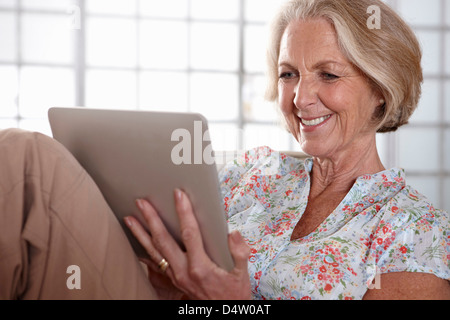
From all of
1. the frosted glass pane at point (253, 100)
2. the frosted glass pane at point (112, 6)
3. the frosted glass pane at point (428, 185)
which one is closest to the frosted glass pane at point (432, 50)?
the frosted glass pane at point (428, 185)

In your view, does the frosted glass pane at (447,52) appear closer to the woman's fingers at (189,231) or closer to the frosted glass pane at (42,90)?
the frosted glass pane at (42,90)

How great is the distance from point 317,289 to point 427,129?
3713 millimetres

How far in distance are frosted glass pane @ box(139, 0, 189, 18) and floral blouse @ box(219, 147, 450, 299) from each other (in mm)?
2957

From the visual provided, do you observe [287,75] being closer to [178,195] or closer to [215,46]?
[178,195]

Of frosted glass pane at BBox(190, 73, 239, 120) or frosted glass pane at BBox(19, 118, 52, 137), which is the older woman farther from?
frosted glass pane at BBox(19, 118, 52, 137)

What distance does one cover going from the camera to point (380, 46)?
1.40 meters

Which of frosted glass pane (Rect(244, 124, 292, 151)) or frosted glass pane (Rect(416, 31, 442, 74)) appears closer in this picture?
frosted glass pane (Rect(244, 124, 292, 151))

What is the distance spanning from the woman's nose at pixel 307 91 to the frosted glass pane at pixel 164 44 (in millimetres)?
2921

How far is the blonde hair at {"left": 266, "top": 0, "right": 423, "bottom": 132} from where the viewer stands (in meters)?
1.39

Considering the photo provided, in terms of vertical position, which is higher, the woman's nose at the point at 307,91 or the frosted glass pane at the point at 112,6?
the frosted glass pane at the point at 112,6

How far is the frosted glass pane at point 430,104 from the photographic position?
4.55 m

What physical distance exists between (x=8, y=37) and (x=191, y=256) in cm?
358

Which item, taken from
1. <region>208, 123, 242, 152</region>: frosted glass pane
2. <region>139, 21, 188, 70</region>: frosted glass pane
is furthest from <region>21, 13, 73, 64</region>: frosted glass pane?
<region>208, 123, 242, 152</region>: frosted glass pane

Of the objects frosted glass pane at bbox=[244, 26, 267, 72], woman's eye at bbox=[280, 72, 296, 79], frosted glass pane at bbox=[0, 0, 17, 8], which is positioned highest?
frosted glass pane at bbox=[0, 0, 17, 8]
